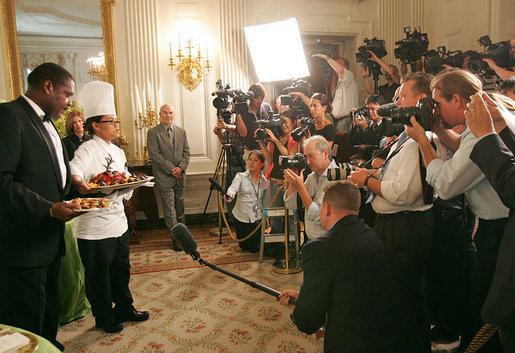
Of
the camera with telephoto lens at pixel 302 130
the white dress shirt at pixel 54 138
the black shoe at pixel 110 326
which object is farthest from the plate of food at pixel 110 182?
the camera with telephoto lens at pixel 302 130

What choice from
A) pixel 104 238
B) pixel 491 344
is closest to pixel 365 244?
pixel 491 344

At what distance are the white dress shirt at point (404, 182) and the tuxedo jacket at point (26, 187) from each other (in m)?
1.57

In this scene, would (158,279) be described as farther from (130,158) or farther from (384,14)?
(384,14)

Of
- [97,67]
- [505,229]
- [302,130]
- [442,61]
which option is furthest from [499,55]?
[97,67]

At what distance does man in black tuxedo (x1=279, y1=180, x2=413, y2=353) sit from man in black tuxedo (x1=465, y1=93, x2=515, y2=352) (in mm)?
344

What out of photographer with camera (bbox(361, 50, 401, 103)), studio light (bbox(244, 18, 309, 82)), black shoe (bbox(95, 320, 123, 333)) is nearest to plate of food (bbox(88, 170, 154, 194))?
black shoe (bbox(95, 320, 123, 333))

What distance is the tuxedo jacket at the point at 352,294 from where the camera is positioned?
4.69ft

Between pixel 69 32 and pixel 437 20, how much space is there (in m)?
5.08

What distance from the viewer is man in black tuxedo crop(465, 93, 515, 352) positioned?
113 centimetres

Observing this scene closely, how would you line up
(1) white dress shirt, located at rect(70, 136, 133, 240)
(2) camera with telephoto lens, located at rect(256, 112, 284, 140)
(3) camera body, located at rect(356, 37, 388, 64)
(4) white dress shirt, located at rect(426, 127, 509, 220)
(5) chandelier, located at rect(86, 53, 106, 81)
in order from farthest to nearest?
(5) chandelier, located at rect(86, 53, 106, 81)
(3) camera body, located at rect(356, 37, 388, 64)
(2) camera with telephoto lens, located at rect(256, 112, 284, 140)
(1) white dress shirt, located at rect(70, 136, 133, 240)
(4) white dress shirt, located at rect(426, 127, 509, 220)

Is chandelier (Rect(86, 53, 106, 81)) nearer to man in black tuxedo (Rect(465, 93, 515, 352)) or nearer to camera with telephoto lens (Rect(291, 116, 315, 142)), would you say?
camera with telephoto lens (Rect(291, 116, 315, 142))

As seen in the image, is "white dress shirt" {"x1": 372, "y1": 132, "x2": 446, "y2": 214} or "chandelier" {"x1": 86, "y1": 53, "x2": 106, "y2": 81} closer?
"white dress shirt" {"x1": 372, "y1": 132, "x2": 446, "y2": 214}

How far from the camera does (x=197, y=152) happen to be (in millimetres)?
5566

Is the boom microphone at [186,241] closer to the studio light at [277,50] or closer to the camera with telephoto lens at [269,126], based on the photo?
the camera with telephoto lens at [269,126]
